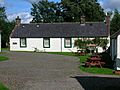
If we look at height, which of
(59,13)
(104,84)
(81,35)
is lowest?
(104,84)

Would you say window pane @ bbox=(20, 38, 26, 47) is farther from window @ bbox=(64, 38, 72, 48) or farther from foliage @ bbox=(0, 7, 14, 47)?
foliage @ bbox=(0, 7, 14, 47)

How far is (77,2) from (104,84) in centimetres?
6906

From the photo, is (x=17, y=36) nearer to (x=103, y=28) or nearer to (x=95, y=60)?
(x=103, y=28)

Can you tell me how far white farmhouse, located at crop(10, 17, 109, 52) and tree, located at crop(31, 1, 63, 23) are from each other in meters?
29.7

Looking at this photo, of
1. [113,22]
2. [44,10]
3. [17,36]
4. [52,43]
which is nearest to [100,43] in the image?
[52,43]

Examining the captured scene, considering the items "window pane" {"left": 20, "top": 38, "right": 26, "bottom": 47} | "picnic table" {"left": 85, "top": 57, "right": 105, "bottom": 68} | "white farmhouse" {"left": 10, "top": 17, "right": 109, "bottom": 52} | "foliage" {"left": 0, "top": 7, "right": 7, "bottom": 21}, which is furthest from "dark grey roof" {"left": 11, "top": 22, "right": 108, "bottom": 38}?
"picnic table" {"left": 85, "top": 57, "right": 105, "bottom": 68}

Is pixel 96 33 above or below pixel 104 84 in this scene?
above

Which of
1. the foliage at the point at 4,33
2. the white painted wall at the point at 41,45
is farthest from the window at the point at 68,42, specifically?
the foliage at the point at 4,33

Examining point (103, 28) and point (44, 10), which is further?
point (44, 10)

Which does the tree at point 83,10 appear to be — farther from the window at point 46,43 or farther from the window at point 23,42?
the window at point 23,42

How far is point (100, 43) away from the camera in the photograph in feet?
176

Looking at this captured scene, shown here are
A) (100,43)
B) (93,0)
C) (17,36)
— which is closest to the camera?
(100,43)

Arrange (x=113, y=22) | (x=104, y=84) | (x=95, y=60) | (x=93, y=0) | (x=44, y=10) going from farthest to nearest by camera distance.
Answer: (x=44, y=10) < (x=93, y=0) < (x=113, y=22) < (x=95, y=60) < (x=104, y=84)

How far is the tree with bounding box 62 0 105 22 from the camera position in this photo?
270ft
